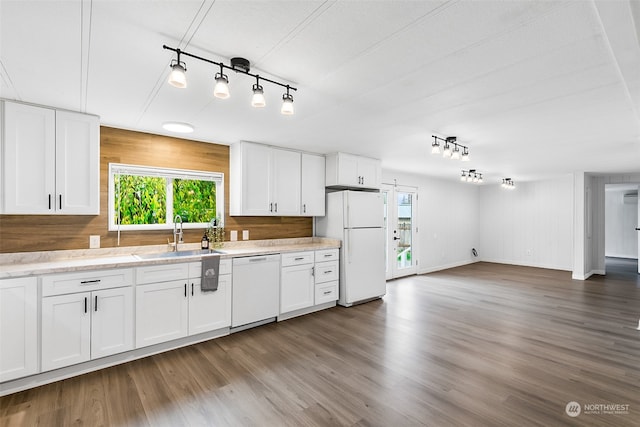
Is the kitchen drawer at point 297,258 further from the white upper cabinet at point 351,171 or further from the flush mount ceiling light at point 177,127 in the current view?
the flush mount ceiling light at point 177,127

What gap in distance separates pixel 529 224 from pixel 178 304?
8.92 metres

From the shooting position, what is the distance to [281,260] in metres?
4.00

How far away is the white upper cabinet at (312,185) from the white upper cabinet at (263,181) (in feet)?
0.39

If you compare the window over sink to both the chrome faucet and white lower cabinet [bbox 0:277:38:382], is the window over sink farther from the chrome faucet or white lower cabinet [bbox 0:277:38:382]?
white lower cabinet [bbox 0:277:38:382]

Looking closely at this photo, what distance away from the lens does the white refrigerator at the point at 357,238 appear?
15.4 ft

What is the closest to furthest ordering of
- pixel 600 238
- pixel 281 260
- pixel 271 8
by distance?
1. pixel 271 8
2. pixel 281 260
3. pixel 600 238

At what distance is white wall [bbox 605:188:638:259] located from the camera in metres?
9.62

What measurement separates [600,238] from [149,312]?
9448 mm

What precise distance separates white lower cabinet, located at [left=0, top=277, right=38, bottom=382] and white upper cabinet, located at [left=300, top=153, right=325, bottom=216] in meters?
3.12

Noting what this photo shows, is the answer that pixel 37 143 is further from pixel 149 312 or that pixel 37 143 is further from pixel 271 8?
pixel 271 8

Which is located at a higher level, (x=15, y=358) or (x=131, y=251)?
(x=131, y=251)

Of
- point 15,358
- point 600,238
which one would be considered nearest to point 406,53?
point 15,358

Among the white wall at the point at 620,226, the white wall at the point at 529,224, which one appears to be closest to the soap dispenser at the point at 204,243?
the white wall at the point at 529,224

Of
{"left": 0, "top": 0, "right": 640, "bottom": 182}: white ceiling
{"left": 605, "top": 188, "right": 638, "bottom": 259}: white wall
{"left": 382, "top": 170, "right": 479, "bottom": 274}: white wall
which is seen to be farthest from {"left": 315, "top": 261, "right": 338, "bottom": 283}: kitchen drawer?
{"left": 605, "top": 188, "right": 638, "bottom": 259}: white wall
